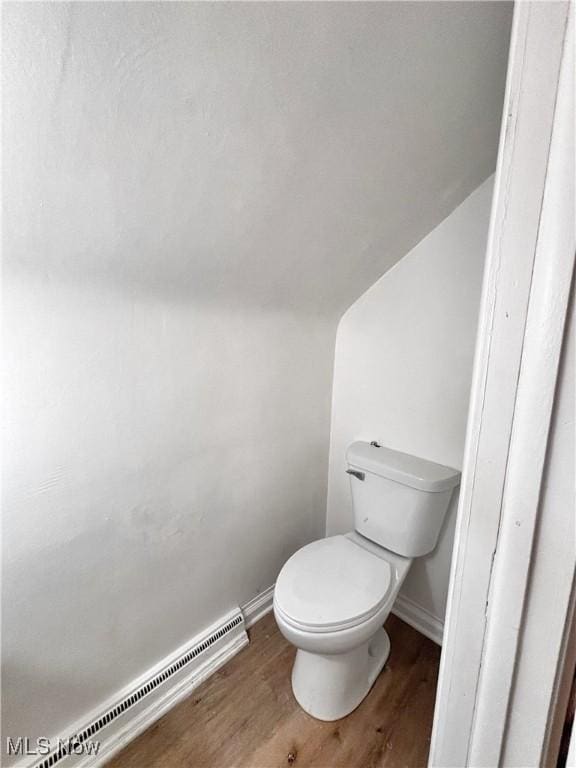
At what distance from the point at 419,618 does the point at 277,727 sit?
0.74 m

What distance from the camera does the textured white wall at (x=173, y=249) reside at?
639 millimetres

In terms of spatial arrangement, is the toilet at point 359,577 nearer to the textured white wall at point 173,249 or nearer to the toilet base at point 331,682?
the toilet base at point 331,682

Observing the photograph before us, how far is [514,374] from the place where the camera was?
360 mm

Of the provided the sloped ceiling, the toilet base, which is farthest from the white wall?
the toilet base

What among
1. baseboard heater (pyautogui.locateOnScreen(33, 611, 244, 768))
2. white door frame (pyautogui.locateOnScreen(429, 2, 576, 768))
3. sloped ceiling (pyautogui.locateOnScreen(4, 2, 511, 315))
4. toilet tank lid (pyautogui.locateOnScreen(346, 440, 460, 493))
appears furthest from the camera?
toilet tank lid (pyautogui.locateOnScreen(346, 440, 460, 493))

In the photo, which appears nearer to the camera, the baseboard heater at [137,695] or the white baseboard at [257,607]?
the baseboard heater at [137,695]

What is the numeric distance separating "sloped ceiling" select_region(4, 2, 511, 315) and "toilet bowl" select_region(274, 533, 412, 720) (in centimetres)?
104

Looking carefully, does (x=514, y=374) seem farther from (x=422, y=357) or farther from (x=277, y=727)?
(x=277, y=727)

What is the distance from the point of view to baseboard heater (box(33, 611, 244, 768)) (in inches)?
39.1

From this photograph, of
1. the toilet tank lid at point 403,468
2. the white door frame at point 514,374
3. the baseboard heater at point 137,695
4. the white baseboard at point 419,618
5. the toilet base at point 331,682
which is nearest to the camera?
the white door frame at point 514,374

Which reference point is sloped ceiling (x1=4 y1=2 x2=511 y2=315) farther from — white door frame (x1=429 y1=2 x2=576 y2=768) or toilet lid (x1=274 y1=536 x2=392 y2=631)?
toilet lid (x1=274 y1=536 x2=392 y2=631)

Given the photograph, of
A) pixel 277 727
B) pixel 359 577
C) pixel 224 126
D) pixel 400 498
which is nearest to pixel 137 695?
pixel 277 727

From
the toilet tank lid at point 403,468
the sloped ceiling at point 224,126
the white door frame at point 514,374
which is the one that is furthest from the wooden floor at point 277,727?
the sloped ceiling at point 224,126

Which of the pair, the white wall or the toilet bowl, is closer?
the toilet bowl
